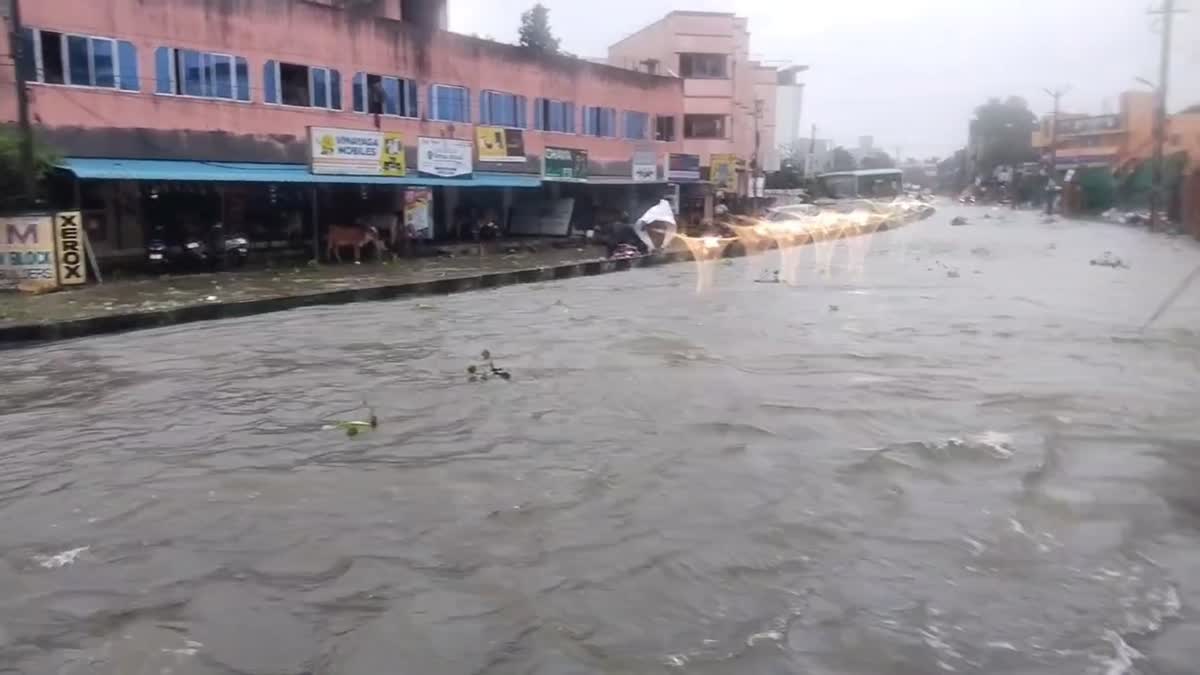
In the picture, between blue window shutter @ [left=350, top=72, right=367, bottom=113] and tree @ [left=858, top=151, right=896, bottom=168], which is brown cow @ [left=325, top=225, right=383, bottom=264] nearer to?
blue window shutter @ [left=350, top=72, right=367, bottom=113]

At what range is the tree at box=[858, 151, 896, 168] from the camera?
121656 mm

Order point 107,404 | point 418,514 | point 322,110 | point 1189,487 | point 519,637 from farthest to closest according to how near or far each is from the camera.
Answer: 1. point 322,110
2. point 107,404
3. point 1189,487
4. point 418,514
5. point 519,637

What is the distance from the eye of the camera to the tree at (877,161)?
12166cm

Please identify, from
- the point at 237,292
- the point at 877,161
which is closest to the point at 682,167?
the point at 237,292

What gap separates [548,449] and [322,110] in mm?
20557

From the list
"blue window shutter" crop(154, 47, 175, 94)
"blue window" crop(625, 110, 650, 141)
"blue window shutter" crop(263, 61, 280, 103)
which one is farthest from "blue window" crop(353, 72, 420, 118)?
"blue window" crop(625, 110, 650, 141)

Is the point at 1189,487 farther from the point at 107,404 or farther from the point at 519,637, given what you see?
the point at 107,404

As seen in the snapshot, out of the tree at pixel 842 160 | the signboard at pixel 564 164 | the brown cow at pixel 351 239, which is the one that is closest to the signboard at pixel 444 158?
the brown cow at pixel 351 239

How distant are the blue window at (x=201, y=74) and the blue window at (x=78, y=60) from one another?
69 cm

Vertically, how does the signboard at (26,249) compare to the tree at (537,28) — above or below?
below

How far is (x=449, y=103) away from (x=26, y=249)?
14332 millimetres

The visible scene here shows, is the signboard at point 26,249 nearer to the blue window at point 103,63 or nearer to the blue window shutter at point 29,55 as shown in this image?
the blue window shutter at point 29,55

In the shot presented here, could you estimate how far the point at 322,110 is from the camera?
25656 mm

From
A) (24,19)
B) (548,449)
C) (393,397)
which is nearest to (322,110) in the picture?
(24,19)
